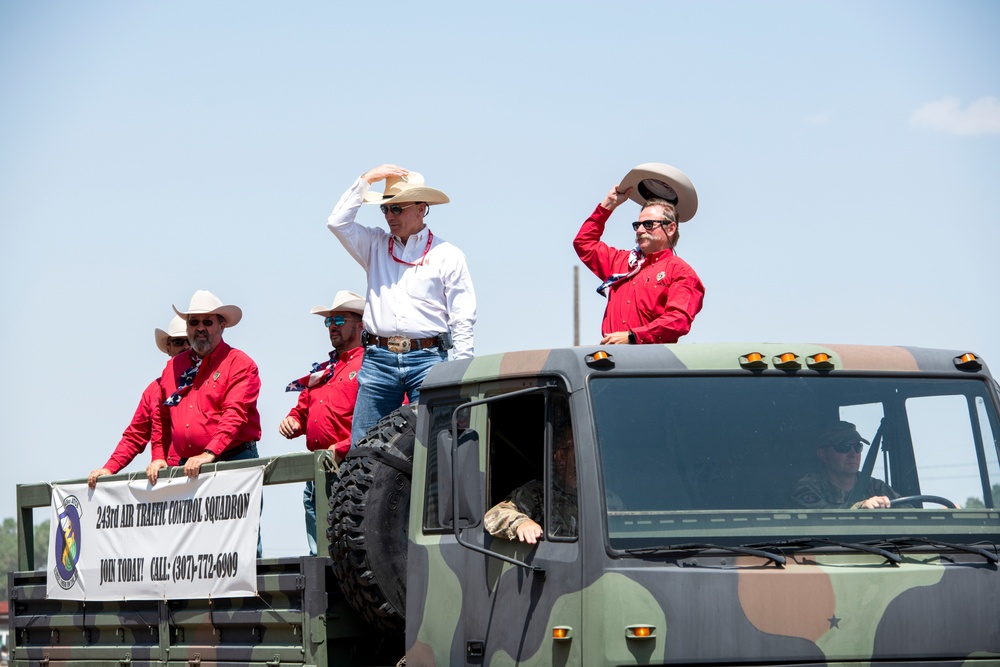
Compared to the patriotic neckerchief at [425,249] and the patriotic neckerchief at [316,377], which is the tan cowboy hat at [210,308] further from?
the patriotic neckerchief at [425,249]

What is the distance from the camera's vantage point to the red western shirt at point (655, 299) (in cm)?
666

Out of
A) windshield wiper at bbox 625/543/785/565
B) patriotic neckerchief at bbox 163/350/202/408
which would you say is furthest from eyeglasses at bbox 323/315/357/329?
windshield wiper at bbox 625/543/785/565

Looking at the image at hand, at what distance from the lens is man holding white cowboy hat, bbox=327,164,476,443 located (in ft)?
24.7

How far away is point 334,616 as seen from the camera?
658 centimetres

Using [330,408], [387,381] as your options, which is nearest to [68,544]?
[330,408]

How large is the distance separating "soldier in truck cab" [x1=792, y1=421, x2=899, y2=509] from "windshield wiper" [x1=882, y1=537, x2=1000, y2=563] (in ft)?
0.63

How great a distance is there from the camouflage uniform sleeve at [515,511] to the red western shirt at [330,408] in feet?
9.73

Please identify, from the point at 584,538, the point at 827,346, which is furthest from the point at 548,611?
the point at 827,346

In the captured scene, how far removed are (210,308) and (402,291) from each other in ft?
7.09

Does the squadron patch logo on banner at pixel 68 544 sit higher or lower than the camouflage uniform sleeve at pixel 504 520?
lower

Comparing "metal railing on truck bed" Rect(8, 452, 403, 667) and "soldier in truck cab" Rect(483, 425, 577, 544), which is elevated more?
"soldier in truck cab" Rect(483, 425, 577, 544)

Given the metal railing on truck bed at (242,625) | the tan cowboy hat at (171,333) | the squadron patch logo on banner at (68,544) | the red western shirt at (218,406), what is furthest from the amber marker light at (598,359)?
the tan cowboy hat at (171,333)

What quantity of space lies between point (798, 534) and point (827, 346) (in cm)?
91

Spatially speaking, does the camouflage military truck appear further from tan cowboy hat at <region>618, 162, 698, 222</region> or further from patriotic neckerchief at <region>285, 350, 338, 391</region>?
patriotic neckerchief at <region>285, 350, 338, 391</region>
